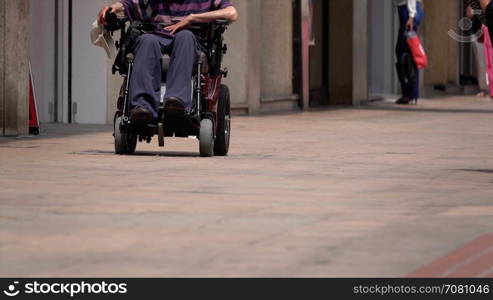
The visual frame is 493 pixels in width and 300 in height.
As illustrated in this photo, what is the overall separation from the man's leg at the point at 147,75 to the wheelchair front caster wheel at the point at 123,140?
0.19 metres

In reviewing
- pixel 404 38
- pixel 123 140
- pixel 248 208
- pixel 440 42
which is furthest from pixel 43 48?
pixel 440 42

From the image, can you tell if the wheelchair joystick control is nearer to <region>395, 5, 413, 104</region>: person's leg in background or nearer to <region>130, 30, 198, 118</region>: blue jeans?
<region>130, 30, 198, 118</region>: blue jeans

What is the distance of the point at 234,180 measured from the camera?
36.3 feet

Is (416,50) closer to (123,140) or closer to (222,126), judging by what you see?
(222,126)

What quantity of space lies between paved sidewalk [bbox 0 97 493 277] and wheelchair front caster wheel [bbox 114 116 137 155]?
16cm

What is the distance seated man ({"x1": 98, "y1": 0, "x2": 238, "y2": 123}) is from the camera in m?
13.0

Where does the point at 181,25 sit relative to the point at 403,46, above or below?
below

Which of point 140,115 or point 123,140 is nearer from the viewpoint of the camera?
point 140,115

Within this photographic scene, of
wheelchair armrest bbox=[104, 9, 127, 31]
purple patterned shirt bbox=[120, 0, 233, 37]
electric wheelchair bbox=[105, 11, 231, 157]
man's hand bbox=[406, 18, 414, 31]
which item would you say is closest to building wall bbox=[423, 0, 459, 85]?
man's hand bbox=[406, 18, 414, 31]

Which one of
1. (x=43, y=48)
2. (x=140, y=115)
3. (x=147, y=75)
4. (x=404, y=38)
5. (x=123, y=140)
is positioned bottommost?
(x=123, y=140)

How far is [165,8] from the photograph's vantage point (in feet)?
44.8

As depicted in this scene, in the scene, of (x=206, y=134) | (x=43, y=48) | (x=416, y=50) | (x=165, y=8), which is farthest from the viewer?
(x=416, y=50)

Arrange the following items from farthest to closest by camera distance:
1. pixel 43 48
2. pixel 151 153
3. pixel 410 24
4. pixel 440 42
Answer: pixel 440 42
pixel 410 24
pixel 43 48
pixel 151 153

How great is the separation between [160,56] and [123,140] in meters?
0.73
